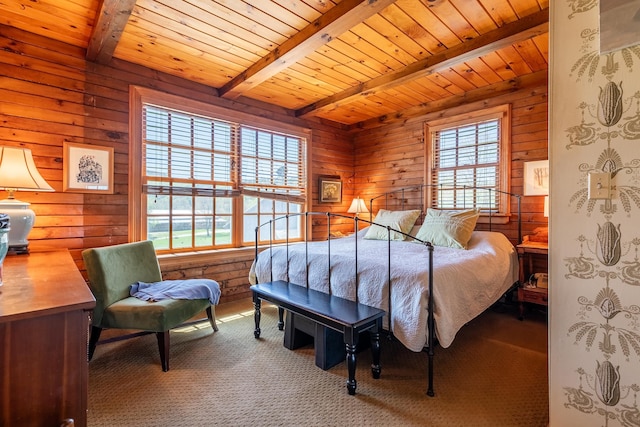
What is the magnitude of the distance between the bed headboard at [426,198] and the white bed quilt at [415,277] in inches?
21.9

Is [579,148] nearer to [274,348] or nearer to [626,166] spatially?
[626,166]

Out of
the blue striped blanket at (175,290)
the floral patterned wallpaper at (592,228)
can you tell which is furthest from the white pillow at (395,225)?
the floral patterned wallpaper at (592,228)

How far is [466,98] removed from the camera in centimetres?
375

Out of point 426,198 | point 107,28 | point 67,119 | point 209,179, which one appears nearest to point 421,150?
point 426,198

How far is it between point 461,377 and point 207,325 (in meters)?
2.11

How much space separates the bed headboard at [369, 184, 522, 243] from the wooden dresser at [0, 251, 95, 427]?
3.73 metres

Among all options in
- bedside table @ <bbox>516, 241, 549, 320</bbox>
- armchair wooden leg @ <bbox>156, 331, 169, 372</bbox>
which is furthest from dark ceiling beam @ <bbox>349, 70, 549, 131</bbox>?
armchair wooden leg @ <bbox>156, 331, 169, 372</bbox>

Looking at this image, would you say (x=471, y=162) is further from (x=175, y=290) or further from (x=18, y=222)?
(x=18, y=222)

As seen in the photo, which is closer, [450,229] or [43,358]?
[43,358]

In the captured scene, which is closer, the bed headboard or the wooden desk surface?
the wooden desk surface

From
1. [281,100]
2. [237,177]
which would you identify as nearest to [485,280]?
[237,177]

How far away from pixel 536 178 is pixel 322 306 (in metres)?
2.75

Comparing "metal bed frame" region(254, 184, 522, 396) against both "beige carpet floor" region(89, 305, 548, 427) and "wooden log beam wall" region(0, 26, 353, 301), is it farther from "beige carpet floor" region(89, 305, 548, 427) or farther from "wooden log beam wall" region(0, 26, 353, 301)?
"wooden log beam wall" region(0, 26, 353, 301)

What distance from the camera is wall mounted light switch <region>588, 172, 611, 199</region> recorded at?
1.19 meters
